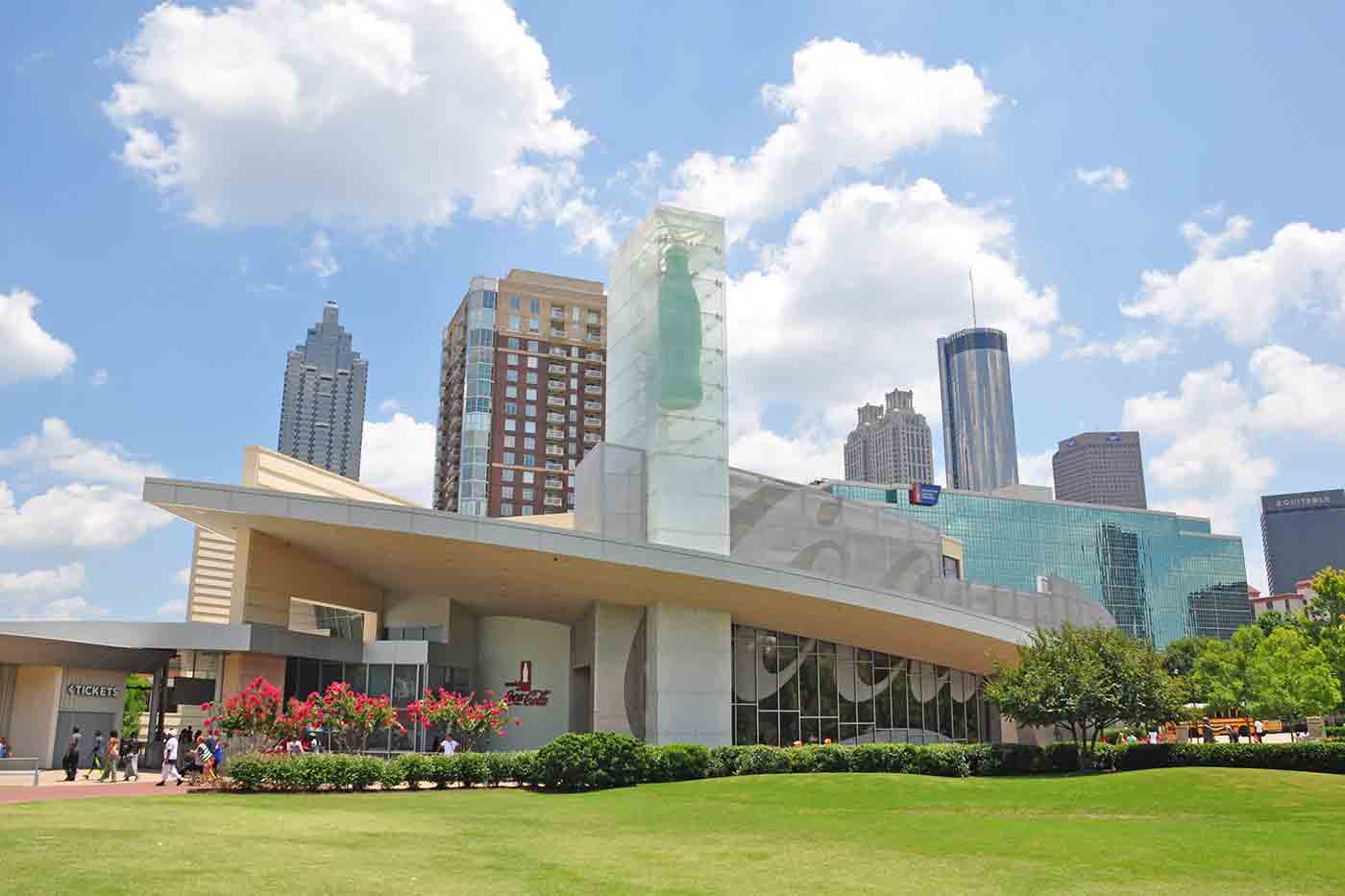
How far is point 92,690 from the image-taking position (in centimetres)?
3700

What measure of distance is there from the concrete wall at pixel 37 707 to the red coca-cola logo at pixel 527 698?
16.4 meters

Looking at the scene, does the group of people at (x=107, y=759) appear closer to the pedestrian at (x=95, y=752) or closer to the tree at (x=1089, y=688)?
the pedestrian at (x=95, y=752)

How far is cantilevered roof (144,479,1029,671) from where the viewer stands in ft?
104

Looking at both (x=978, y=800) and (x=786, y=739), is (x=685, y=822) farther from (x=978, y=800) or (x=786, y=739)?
(x=786, y=739)

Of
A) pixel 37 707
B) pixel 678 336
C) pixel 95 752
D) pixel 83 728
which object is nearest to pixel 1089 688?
pixel 678 336

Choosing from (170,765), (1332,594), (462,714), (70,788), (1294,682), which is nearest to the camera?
(70,788)

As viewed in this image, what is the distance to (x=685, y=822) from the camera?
67.5 ft

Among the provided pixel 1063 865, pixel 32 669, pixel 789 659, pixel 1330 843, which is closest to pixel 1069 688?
pixel 789 659

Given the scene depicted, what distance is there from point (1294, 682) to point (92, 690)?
5527 centimetres

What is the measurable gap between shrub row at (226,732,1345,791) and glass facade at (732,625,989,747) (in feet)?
16.5

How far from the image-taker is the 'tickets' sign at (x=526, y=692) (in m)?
44.8

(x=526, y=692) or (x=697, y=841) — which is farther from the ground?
(x=526, y=692)

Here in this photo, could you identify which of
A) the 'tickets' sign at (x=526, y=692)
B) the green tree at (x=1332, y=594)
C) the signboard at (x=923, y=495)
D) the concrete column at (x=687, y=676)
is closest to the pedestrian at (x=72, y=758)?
the 'tickets' sign at (x=526, y=692)

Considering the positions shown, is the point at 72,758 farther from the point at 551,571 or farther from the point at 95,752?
the point at 551,571
